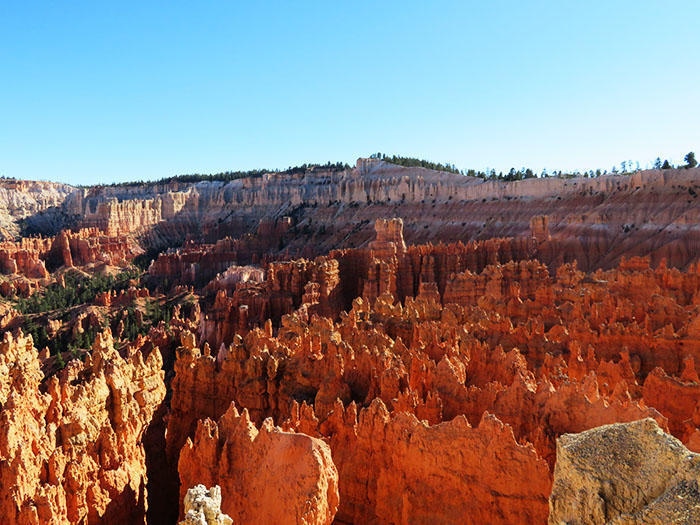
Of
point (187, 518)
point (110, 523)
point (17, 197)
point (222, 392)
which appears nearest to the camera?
point (187, 518)

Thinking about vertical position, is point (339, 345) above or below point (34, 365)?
above

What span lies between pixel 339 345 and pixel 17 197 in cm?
13819

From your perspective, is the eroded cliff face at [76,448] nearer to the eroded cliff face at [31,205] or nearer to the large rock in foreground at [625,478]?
the large rock in foreground at [625,478]

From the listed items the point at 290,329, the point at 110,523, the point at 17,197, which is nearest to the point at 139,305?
the point at 290,329

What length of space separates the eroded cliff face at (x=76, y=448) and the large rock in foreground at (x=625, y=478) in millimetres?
7233

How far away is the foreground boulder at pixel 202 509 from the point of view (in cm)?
520

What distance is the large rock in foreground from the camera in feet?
11.2

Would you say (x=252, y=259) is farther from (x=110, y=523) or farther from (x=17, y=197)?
(x=17, y=197)

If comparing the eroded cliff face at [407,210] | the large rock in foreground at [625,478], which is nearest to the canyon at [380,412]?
the large rock in foreground at [625,478]

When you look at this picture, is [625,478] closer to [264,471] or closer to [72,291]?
[264,471]

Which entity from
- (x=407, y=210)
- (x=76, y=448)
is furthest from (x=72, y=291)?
(x=76, y=448)

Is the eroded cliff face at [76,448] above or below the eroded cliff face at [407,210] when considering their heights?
below

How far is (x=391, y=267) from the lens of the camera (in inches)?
1321

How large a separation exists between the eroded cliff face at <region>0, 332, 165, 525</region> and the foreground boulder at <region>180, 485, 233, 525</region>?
360 centimetres
